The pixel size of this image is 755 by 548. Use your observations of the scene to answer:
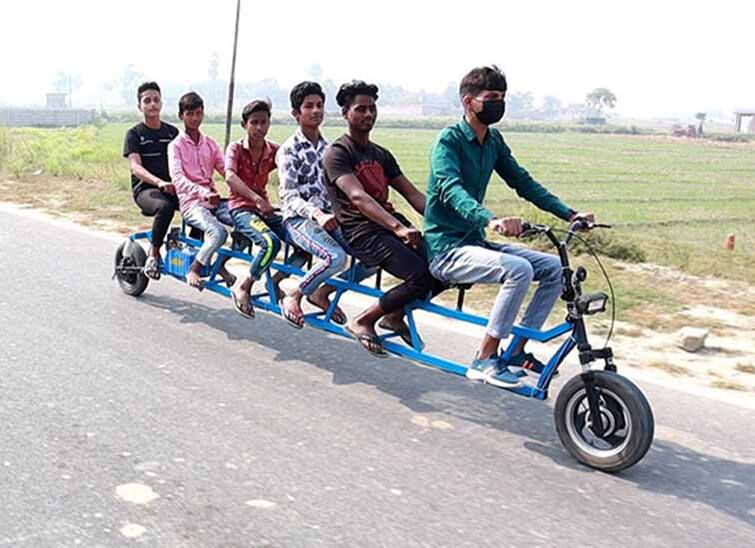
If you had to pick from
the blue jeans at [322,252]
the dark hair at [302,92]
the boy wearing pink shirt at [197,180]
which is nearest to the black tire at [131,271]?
the boy wearing pink shirt at [197,180]

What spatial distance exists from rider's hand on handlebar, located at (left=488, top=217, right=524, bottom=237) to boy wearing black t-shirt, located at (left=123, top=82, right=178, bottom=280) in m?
3.48

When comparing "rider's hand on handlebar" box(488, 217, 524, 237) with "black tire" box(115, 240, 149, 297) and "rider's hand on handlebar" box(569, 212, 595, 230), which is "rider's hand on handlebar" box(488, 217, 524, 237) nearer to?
"rider's hand on handlebar" box(569, 212, 595, 230)

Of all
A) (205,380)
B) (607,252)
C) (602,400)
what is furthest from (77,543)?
(607,252)

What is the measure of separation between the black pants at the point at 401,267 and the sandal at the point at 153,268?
97.3 inches

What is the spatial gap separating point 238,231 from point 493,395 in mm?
2371

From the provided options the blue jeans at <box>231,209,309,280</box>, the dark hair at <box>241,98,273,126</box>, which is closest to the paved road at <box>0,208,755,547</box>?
the blue jeans at <box>231,209,309,280</box>

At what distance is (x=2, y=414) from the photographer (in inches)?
182

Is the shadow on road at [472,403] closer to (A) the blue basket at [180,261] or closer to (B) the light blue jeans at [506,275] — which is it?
(A) the blue basket at [180,261]

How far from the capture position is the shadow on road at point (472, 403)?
13.4 feet

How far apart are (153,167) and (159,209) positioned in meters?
0.63

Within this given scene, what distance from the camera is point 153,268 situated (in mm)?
7043

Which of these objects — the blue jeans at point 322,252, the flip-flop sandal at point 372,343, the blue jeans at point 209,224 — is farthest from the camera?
the blue jeans at point 209,224

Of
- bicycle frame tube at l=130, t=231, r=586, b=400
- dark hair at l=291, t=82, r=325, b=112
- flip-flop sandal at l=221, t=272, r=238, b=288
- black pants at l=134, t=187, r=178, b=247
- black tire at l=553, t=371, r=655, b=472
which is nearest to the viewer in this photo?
black tire at l=553, t=371, r=655, b=472

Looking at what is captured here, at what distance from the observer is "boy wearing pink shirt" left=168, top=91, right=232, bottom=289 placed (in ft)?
21.4
